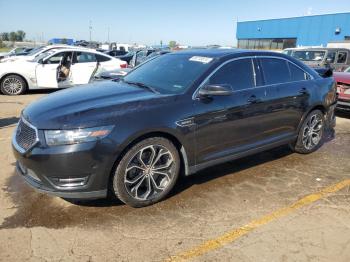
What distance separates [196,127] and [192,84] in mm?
498

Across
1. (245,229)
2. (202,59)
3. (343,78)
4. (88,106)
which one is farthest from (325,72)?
(88,106)

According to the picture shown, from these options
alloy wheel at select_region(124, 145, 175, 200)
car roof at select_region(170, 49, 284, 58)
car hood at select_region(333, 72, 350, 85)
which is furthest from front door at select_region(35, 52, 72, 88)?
alloy wheel at select_region(124, 145, 175, 200)

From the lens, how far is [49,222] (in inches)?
131

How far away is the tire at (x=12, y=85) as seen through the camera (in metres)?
10.7

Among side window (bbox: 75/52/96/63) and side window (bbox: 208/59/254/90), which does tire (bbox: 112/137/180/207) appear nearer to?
side window (bbox: 208/59/254/90)

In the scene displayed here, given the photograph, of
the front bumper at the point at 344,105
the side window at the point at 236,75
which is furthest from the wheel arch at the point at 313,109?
the front bumper at the point at 344,105

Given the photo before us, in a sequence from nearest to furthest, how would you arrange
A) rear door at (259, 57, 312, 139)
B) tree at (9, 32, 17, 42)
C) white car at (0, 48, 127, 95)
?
rear door at (259, 57, 312, 139)
white car at (0, 48, 127, 95)
tree at (9, 32, 17, 42)

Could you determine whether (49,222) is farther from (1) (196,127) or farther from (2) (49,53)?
(2) (49,53)

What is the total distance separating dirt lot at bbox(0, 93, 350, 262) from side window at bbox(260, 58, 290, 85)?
4.20 feet

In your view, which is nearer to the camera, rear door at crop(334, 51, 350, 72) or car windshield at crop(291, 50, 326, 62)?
rear door at crop(334, 51, 350, 72)

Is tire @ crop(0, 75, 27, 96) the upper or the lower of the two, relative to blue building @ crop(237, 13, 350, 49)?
lower

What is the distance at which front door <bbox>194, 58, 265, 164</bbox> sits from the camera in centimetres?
385

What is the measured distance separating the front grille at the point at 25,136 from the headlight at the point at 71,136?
179 mm

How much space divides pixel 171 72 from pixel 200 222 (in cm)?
189
